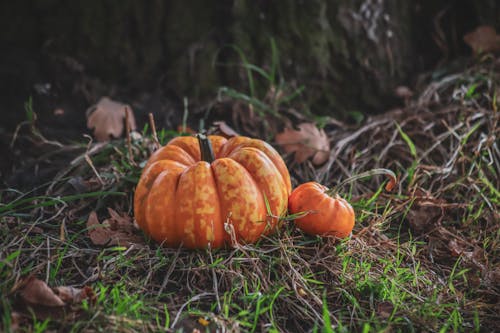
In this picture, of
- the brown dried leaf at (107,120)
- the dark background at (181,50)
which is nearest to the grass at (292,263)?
the brown dried leaf at (107,120)

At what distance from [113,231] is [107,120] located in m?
0.96

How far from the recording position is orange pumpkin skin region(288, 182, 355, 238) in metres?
2.04

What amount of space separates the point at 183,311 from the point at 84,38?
2.28m

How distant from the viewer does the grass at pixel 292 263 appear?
1.66m

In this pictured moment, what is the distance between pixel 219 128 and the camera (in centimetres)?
276

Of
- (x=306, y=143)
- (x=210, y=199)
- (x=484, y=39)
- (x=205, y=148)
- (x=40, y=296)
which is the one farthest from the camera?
(x=484, y=39)

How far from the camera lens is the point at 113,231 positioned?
2.08m

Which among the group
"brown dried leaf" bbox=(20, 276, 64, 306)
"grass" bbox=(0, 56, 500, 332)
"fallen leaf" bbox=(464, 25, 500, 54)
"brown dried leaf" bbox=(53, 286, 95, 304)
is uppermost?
"fallen leaf" bbox=(464, 25, 500, 54)

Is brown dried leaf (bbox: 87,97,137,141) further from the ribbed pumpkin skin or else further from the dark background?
the ribbed pumpkin skin

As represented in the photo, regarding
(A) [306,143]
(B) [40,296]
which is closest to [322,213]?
(A) [306,143]

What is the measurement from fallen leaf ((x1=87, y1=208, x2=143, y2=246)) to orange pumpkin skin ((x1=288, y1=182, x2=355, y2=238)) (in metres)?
0.74

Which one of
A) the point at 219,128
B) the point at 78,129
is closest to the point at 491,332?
the point at 219,128

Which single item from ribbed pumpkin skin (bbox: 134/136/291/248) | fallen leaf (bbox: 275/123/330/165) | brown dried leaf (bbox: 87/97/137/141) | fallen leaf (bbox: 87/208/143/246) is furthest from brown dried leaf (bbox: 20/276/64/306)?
fallen leaf (bbox: 275/123/330/165)

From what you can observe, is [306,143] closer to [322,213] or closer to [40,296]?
[322,213]
